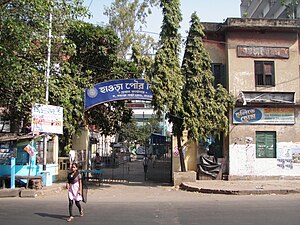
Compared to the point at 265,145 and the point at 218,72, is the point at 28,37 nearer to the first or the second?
the point at 218,72

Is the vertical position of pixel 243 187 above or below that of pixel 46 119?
below

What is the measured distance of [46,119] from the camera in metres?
17.3

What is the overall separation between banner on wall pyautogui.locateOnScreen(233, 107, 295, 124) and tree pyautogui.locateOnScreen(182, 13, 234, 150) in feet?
3.92

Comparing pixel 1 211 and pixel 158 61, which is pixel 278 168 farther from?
pixel 1 211

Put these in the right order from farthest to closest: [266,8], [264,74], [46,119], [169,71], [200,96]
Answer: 1. [266,8]
2. [264,74]
3. [200,96]
4. [169,71]
5. [46,119]

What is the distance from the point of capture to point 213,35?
2120cm

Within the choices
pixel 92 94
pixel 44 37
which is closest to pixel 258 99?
pixel 92 94

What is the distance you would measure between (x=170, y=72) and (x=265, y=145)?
6983 millimetres

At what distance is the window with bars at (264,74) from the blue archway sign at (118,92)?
6.30m

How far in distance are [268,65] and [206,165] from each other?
6.51 m

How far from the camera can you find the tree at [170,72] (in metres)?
17.3

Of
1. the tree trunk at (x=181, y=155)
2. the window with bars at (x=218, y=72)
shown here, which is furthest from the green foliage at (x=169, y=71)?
the window with bars at (x=218, y=72)

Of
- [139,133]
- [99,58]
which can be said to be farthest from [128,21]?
[139,133]

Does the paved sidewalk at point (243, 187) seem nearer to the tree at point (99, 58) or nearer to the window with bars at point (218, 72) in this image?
the window with bars at point (218, 72)
